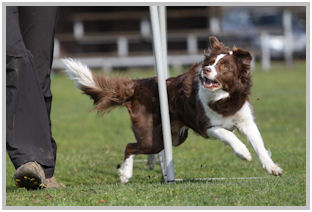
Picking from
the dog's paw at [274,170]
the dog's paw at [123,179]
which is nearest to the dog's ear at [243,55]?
the dog's paw at [274,170]

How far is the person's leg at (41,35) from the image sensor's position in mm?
5148

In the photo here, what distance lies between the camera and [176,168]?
6.72 m

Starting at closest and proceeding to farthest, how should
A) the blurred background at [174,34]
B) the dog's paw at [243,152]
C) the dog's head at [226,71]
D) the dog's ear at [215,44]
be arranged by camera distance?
1. the dog's paw at [243,152]
2. the dog's head at [226,71]
3. the dog's ear at [215,44]
4. the blurred background at [174,34]

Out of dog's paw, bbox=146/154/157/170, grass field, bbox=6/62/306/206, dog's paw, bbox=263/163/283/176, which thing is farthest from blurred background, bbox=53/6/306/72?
dog's paw, bbox=263/163/283/176

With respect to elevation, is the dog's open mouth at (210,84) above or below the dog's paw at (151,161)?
above

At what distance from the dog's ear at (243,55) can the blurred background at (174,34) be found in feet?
69.5

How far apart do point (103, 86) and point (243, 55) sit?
4.94ft

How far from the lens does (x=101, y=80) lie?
19.4 ft

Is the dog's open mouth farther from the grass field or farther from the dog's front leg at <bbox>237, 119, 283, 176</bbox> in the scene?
the grass field

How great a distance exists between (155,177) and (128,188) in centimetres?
169

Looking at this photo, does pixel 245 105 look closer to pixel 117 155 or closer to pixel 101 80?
pixel 101 80

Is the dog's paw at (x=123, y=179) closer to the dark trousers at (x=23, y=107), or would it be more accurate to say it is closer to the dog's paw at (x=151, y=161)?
the dog's paw at (x=151, y=161)

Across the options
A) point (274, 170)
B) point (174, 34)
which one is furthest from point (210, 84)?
point (174, 34)

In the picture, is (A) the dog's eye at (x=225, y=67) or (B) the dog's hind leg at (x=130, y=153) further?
(B) the dog's hind leg at (x=130, y=153)
